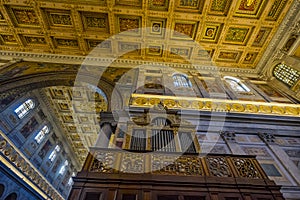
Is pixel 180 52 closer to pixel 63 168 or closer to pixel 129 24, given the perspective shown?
pixel 129 24

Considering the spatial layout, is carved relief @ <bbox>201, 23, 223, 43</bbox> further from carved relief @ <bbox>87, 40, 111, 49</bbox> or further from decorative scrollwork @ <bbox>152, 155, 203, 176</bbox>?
decorative scrollwork @ <bbox>152, 155, 203, 176</bbox>

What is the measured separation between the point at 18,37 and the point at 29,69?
7.93 feet

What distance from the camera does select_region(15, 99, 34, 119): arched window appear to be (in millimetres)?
9104

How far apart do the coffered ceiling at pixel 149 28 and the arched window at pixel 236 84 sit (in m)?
1.25

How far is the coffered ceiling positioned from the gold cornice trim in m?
4.56

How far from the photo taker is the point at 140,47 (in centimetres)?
1080

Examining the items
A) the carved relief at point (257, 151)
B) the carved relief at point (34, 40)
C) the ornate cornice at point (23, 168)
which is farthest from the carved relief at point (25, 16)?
the carved relief at point (257, 151)

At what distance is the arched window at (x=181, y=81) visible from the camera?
970cm

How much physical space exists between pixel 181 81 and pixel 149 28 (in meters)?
3.85

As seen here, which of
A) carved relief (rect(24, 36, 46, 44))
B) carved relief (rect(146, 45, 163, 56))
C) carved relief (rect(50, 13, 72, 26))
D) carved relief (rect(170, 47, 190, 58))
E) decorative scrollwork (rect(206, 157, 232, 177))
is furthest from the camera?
carved relief (rect(170, 47, 190, 58))

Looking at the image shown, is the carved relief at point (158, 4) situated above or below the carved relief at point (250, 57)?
below

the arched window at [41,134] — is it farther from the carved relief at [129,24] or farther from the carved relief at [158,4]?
the carved relief at [158,4]

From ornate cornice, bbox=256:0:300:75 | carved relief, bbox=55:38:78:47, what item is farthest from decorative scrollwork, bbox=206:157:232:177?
carved relief, bbox=55:38:78:47

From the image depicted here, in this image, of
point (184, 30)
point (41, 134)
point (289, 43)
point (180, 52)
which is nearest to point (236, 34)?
point (289, 43)
